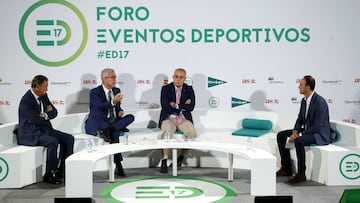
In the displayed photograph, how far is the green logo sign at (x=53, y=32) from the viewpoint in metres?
7.75

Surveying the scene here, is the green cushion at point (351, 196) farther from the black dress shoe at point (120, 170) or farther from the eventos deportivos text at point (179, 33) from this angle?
the eventos deportivos text at point (179, 33)

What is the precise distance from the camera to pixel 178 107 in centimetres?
710

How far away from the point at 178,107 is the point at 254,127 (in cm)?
111

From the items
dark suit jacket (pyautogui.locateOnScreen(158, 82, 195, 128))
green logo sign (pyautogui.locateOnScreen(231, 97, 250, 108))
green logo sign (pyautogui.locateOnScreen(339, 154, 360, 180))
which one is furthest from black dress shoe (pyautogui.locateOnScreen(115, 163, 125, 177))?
green logo sign (pyautogui.locateOnScreen(339, 154, 360, 180))

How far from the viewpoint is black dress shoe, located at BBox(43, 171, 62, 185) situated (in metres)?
6.05

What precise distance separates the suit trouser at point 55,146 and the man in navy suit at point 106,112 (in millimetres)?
480

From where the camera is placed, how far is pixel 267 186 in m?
5.12

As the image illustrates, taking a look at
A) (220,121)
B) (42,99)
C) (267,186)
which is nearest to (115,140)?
(42,99)

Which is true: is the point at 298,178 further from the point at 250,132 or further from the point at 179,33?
the point at 179,33

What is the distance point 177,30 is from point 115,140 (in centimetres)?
212

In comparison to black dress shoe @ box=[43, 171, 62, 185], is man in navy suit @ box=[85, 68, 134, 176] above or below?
above

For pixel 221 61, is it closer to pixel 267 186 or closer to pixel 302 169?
pixel 302 169

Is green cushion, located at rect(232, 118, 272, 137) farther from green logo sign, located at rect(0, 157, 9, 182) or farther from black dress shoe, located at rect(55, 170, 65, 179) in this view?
green logo sign, located at rect(0, 157, 9, 182)

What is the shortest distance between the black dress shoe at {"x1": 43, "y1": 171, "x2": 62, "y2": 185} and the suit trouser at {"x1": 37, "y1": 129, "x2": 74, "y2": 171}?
7 cm
